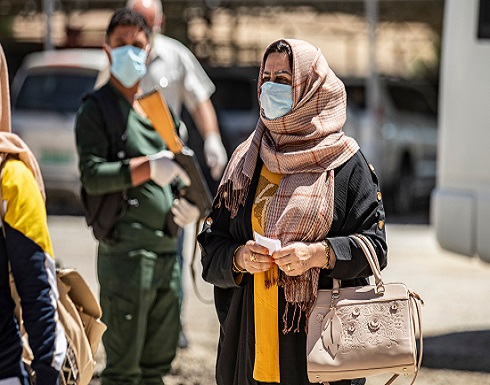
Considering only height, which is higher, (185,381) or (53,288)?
(53,288)

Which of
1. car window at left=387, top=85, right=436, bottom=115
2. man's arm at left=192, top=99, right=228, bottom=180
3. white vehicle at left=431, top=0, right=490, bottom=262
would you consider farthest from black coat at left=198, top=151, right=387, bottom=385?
car window at left=387, top=85, right=436, bottom=115

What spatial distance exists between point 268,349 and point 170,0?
15.9 m

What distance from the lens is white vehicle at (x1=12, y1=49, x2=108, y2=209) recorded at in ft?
40.7

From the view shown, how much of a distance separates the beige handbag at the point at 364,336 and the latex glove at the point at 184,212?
5.12 feet

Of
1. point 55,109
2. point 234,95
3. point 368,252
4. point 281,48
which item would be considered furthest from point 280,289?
point 234,95

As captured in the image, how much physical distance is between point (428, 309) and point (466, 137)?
1.86 m

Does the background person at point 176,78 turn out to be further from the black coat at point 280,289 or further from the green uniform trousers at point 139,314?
the black coat at point 280,289

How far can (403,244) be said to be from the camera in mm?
11617

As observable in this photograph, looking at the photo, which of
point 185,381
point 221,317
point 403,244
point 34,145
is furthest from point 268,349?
point 34,145

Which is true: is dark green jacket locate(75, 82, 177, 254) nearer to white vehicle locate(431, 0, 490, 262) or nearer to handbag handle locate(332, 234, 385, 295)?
handbag handle locate(332, 234, 385, 295)

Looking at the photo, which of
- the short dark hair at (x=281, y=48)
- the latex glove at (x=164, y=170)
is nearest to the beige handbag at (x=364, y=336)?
the short dark hair at (x=281, y=48)

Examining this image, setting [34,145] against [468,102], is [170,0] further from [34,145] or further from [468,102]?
[468,102]

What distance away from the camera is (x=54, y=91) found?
12953 millimetres

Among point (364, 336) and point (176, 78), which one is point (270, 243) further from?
point (176, 78)
